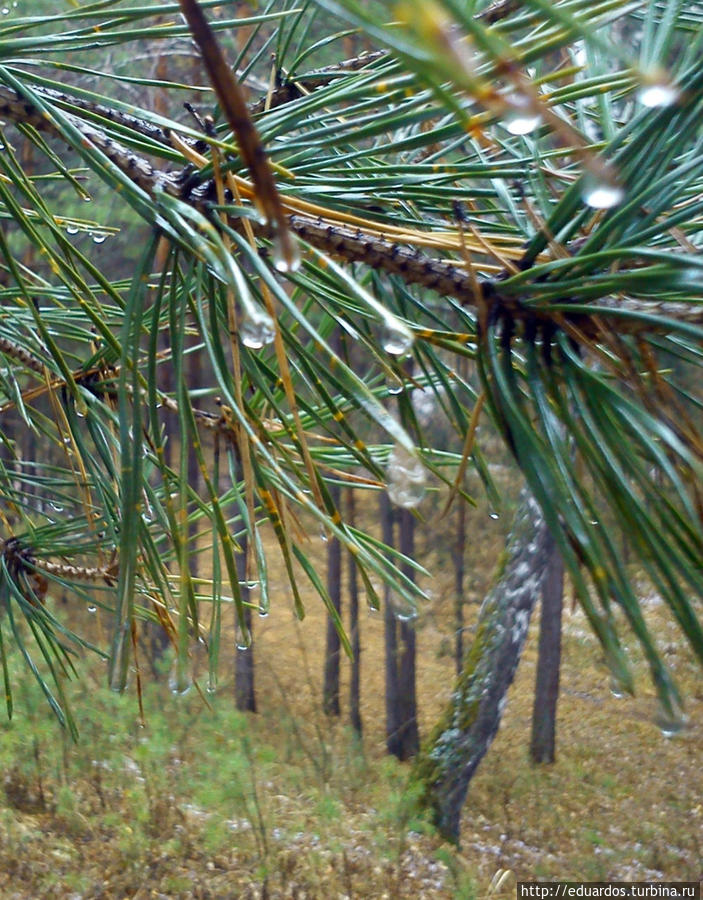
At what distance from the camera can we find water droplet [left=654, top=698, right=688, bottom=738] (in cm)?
23

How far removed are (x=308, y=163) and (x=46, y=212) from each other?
16 cm

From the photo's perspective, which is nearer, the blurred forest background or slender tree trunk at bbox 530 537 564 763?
the blurred forest background

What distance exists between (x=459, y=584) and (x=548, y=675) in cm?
93

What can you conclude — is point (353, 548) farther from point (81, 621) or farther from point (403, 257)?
point (81, 621)

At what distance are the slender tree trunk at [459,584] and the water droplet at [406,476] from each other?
5.23 meters

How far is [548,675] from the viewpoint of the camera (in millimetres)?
5004

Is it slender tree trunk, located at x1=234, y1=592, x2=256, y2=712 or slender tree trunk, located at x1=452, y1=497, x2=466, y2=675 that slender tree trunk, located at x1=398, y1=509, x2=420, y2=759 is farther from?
slender tree trunk, located at x1=234, y1=592, x2=256, y2=712

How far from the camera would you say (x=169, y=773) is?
3084 mm

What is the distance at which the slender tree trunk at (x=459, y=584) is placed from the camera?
5523 millimetres

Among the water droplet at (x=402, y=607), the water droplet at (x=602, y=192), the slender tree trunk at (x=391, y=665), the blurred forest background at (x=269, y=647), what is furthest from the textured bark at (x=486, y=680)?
the water droplet at (x=602, y=192)

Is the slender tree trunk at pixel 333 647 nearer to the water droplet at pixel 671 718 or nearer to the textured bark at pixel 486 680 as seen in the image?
the textured bark at pixel 486 680

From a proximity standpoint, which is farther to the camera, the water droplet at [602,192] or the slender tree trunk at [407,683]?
the slender tree trunk at [407,683]

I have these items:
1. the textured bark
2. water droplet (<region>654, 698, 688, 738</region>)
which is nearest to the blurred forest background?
water droplet (<region>654, 698, 688, 738</region>)

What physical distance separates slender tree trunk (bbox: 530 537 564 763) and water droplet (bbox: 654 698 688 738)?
4861 millimetres
